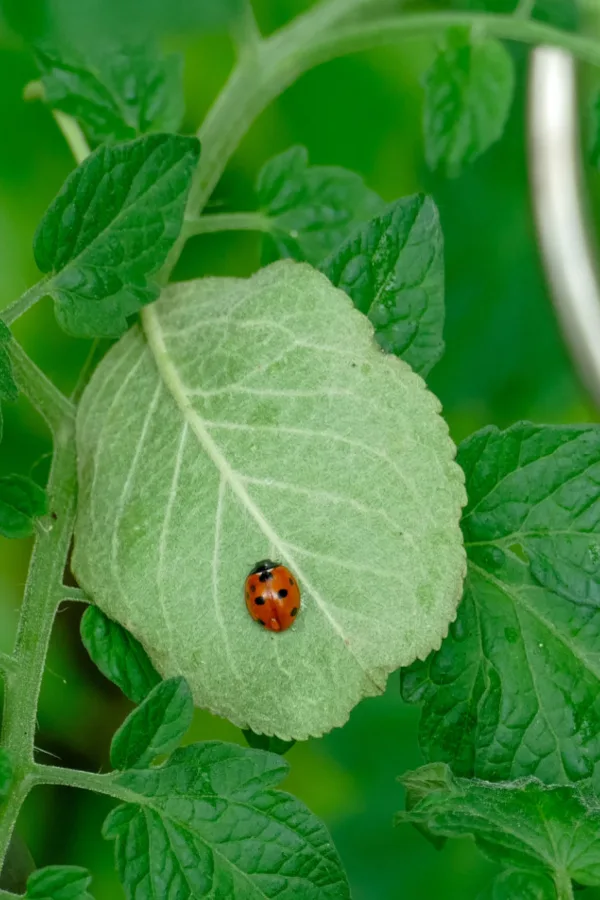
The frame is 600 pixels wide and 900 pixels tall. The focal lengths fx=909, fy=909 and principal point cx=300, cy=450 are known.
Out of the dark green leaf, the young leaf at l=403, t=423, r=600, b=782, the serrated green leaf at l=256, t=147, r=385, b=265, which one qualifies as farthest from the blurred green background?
the young leaf at l=403, t=423, r=600, b=782

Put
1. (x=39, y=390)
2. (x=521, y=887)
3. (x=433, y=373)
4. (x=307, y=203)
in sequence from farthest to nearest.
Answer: (x=433, y=373)
(x=307, y=203)
(x=39, y=390)
(x=521, y=887)

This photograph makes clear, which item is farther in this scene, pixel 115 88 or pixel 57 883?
pixel 115 88

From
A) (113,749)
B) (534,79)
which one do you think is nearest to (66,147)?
(534,79)

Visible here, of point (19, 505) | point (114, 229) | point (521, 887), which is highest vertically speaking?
point (114, 229)

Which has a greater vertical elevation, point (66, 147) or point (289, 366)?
point (66, 147)

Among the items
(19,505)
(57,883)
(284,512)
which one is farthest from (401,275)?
(57,883)

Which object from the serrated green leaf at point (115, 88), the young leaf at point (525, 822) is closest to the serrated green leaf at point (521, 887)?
the young leaf at point (525, 822)

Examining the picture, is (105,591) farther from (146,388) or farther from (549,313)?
(549,313)

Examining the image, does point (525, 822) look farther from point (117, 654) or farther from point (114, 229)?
point (114, 229)
